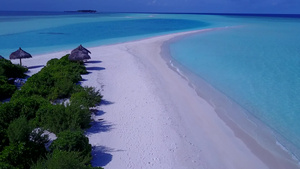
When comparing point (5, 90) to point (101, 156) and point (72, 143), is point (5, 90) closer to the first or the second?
point (72, 143)

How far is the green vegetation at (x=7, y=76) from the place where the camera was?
909 cm

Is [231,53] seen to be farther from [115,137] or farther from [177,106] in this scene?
[115,137]

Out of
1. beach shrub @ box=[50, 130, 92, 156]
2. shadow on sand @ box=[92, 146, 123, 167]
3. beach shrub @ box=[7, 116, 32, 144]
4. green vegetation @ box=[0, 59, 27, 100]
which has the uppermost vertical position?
green vegetation @ box=[0, 59, 27, 100]

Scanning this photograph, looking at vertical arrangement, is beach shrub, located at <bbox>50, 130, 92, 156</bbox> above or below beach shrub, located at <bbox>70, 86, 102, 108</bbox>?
below

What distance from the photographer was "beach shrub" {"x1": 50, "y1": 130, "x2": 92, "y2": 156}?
537 cm

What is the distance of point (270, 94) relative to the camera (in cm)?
1069

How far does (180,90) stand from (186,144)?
4472mm

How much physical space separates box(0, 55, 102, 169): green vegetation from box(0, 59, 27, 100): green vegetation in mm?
132

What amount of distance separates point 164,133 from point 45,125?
3.13m

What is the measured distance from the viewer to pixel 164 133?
704 centimetres

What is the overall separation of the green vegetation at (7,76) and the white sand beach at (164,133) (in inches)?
120

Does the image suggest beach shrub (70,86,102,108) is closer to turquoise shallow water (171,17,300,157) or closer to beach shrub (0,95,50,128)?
beach shrub (0,95,50,128)

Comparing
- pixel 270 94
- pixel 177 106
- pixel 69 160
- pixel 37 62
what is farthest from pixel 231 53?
pixel 69 160

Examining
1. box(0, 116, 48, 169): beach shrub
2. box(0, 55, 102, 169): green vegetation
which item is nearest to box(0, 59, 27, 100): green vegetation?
box(0, 55, 102, 169): green vegetation
